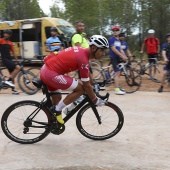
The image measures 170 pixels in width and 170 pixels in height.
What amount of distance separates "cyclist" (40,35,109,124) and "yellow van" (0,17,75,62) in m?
11.1

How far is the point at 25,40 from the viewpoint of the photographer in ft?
53.1

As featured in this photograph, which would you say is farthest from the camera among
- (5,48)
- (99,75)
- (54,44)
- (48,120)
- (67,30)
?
(67,30)

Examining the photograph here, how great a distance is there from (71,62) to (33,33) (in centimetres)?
1220

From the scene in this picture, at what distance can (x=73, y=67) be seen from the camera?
168 inches

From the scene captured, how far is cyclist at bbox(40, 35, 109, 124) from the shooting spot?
418 cm

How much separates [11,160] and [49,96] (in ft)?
3.60

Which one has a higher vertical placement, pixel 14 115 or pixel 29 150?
pixel 14 115

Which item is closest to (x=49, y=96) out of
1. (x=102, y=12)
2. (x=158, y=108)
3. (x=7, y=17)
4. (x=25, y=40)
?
(x=158, y=108)

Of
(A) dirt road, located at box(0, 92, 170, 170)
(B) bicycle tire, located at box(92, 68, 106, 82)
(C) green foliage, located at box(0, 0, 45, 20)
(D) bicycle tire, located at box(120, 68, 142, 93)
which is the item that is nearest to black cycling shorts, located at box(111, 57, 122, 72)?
(D) bicycle tire, located at box(120, 68, 142, 93)

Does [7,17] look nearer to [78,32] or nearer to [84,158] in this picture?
[78,32]

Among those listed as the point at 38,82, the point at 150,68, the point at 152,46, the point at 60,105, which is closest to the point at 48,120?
the point at 60,105

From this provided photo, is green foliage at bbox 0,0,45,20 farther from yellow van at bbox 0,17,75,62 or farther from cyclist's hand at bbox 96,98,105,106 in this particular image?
cyclist's hand at bbox 96,98,105,106

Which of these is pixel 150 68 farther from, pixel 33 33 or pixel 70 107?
pixel 33 33

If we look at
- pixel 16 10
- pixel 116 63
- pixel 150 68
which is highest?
pixel 16 10
